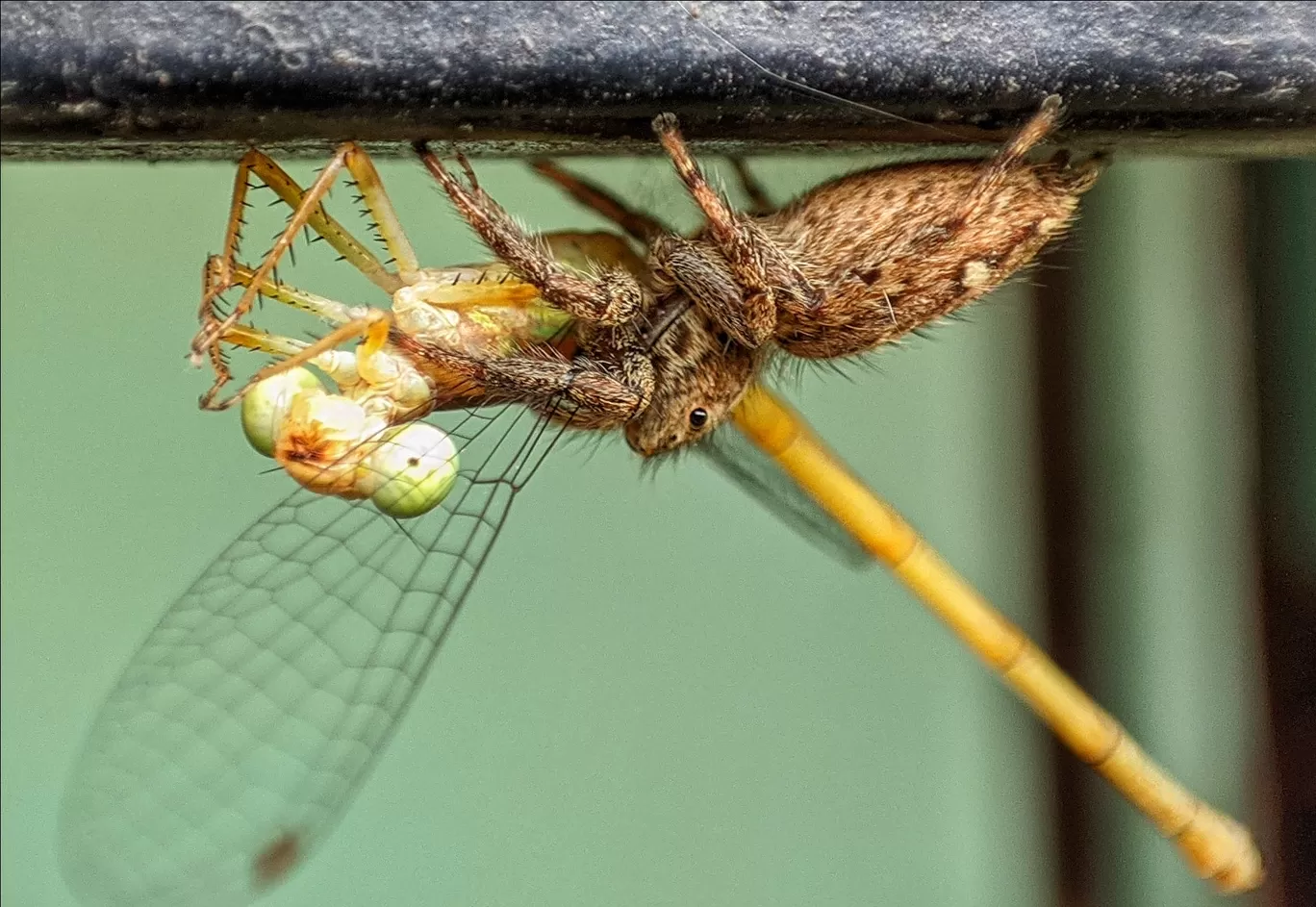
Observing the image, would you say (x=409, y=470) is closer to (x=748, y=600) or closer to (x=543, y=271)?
(x=543, y=271)

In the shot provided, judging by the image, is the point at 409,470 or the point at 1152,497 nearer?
the point at 409,470

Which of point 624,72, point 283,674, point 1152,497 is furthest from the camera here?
point 1152,497

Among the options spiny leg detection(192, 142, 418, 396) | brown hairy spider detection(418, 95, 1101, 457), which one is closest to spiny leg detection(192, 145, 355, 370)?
spiny leg detection(192, 142, 418, 396)

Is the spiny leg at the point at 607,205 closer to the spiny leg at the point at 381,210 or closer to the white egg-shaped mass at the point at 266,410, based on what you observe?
the spiny leg at the point at 381,210

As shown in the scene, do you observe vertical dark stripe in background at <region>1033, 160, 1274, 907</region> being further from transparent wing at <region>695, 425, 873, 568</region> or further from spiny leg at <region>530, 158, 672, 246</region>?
spiny leg at <region>530, 158, 672, 246</region>

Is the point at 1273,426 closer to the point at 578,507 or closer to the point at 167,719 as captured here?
the point at 578,507

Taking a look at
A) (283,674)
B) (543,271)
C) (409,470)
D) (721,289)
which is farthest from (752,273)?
(283,674)
